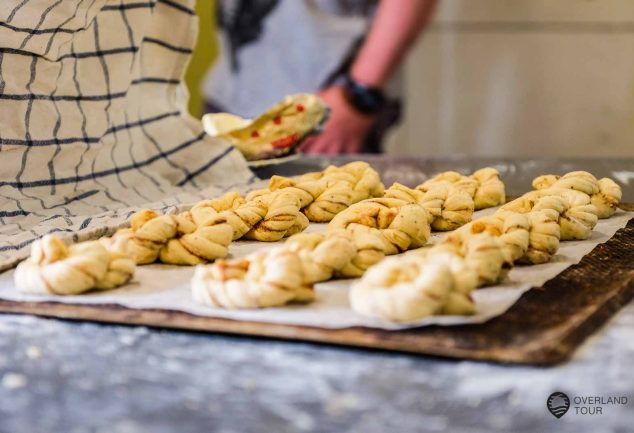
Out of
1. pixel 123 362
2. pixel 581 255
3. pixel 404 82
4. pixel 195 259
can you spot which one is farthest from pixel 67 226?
pixel 404 82

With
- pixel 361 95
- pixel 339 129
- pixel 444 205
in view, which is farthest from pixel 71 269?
pixel 361 95

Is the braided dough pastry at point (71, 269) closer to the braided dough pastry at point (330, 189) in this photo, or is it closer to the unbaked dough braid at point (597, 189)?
the braided dough pastry at point (330, 189)

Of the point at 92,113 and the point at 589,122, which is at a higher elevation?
the point at 92,113

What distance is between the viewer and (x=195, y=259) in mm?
977

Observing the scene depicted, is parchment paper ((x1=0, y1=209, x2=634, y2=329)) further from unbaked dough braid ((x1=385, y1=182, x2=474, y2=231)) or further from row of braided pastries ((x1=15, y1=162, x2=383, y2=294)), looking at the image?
unbaked dough braid ((x1=385, y1=182, x2=474, y2=231))

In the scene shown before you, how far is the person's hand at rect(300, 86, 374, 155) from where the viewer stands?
9.16 feet

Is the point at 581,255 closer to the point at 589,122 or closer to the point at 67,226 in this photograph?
the point at 67,226

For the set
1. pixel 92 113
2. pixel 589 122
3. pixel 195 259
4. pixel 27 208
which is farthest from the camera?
pixel 589 122

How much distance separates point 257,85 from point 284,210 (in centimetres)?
199

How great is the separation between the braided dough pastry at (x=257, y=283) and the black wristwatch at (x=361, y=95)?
6.83 feet

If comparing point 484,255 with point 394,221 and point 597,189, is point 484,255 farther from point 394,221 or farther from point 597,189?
point 597,189

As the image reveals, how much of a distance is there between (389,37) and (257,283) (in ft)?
7.07

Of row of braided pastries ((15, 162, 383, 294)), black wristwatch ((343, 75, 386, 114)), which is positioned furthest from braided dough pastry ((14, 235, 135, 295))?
black wristwatch ((343, 75, 386, 114))

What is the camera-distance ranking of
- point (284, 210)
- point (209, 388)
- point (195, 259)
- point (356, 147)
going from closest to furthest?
point (209, 388) < point (195, 259) < point (284, 210) < point (356, 147)
